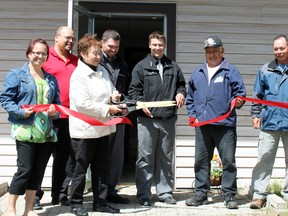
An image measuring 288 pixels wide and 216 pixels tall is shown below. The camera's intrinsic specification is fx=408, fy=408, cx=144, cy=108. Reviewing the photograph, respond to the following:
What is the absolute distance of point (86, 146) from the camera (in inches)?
147

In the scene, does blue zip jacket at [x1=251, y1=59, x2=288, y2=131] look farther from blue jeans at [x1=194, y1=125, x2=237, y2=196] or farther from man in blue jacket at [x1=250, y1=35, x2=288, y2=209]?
blue jeans at [x1=194, y1=125, x2=237, y2=196]

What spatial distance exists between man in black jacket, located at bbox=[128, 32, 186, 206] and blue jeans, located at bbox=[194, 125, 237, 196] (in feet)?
1.00

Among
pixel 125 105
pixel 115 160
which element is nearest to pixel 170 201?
pixel 115 160

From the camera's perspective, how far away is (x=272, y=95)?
413 cm

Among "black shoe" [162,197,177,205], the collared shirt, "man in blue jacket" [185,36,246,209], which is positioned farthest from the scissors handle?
"black shoe" [162,197,177,205]

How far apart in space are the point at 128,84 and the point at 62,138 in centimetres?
93

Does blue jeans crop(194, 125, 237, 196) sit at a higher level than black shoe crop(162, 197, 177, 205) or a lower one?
higher

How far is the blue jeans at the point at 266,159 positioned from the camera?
4.14 metres

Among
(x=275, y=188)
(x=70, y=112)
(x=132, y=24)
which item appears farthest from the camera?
(x=132, y=24)

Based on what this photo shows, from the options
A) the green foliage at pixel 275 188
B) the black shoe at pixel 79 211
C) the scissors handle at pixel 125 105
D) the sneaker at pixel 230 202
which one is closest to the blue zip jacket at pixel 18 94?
the scissors handle at pixel 125 105

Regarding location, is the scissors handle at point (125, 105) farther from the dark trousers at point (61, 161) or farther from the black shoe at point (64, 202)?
the black shoe at point (64, 202)

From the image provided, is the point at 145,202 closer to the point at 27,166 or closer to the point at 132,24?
the point at 27,166

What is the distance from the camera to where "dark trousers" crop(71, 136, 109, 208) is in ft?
12.3

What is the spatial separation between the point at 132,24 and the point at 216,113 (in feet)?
12.3
